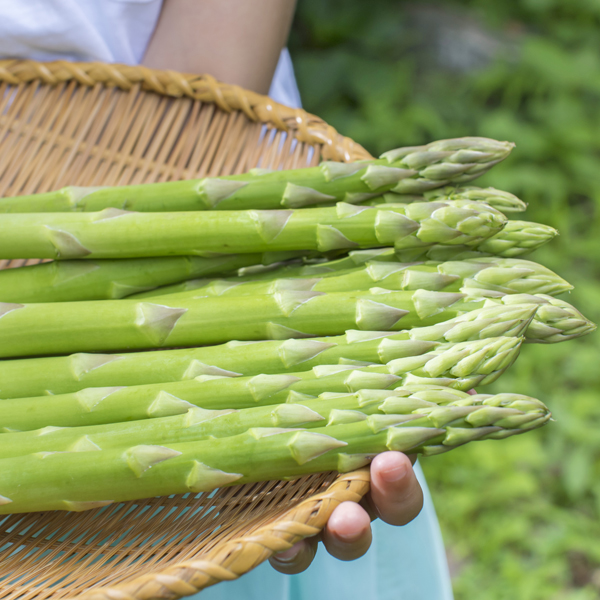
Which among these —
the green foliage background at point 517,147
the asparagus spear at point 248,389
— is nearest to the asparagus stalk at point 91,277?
the asparagus spear at point 248,389

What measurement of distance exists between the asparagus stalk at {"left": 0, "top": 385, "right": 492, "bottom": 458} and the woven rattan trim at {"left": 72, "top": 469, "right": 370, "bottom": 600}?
0.50 ft

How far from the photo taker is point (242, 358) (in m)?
1.09

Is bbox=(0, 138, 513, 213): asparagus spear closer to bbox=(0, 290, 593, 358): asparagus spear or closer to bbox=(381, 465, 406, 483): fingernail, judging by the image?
bbox=(0, 290, 593, 358): asparagus spear

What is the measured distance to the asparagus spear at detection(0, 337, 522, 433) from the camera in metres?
1.04

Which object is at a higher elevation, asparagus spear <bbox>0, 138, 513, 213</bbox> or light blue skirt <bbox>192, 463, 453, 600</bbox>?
asparagus spear <bbox>0, 138, 513, 213</bbox>

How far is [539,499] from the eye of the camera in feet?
7.22

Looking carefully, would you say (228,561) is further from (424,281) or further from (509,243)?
(509,243)

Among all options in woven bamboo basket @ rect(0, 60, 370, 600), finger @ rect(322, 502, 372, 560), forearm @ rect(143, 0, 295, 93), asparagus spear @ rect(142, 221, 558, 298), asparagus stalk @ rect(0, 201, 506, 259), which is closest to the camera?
finger @ rect(322, 502, 372, 560)

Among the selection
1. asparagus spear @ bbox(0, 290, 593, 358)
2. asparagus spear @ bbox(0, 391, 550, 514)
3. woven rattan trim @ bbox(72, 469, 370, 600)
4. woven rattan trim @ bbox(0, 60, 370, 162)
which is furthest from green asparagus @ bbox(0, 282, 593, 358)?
woven rattan trim @ bbox(0, 60, 370, 162)

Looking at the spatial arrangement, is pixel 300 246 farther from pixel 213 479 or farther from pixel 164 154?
pixel 164 154

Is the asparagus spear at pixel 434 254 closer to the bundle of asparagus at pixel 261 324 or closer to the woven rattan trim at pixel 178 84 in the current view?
the bundle of asparagus at pixel 261 324

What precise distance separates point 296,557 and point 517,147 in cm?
249

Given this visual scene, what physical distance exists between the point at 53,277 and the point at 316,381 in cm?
63

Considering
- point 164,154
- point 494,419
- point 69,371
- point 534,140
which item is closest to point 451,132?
point 534,140
